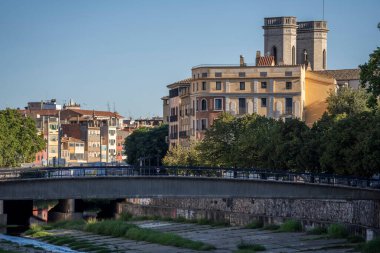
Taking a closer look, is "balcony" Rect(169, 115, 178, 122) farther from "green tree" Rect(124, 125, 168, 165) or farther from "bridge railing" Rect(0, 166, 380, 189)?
"bridge railing" Rect(0, 166, 380, 189)

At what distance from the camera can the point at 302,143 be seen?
10412 cm

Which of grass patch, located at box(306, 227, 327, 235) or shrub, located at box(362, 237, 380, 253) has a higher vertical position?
grass patch, located at box(306, 227, 327, 235)

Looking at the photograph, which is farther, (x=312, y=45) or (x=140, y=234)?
(x=312, y=45)

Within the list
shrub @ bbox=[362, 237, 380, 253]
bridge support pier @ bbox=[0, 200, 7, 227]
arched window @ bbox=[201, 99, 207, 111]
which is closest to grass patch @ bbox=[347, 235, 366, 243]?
shrub @ bbox=[362, 237, 380, 253]

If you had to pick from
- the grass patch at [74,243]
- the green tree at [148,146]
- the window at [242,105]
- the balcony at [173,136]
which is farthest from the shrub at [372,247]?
the green tree at [148,146]

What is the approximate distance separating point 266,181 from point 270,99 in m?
63.3

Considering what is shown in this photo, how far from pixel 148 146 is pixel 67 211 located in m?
48.5

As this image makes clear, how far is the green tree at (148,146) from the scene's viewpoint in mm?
179375

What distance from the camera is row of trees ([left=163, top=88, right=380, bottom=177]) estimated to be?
9256 cm

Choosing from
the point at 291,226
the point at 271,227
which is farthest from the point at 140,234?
the point at 291,226

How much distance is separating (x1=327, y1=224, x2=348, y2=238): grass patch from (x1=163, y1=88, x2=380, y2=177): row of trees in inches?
140

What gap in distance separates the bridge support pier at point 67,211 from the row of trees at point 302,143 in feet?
35.4

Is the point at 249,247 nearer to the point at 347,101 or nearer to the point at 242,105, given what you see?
the point at 347,101

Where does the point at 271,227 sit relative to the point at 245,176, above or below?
below
